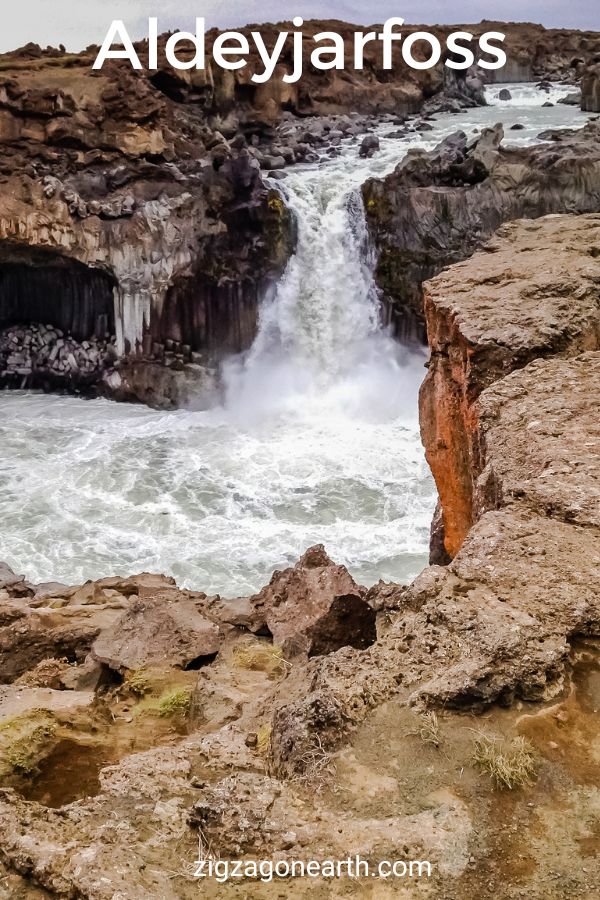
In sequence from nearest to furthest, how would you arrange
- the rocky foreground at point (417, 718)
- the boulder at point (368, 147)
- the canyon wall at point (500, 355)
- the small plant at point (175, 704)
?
the rocky foreground at point (417, 718), the canyon wall at point (500, 355), the small plant at point (175, 704), the boulder at point (368, 147)

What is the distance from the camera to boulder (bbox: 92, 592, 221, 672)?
6727mm

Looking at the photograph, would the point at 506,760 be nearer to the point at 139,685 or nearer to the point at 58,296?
the point at 139,685

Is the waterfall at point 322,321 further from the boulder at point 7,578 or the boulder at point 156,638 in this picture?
the boulder at point 156,638

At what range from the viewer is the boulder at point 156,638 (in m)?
6.73

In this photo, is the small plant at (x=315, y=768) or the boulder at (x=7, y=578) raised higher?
the small plant at (x=315, y=768)

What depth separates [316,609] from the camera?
7379 millimetres

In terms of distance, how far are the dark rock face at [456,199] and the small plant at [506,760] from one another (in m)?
17.6

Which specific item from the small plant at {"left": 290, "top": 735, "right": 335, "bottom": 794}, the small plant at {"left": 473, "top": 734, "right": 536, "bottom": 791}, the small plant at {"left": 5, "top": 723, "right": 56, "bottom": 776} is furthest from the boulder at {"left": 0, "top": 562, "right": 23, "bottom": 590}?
the small plant at {"left": 473, "top": 734, "right": 536, "bottom": 791}

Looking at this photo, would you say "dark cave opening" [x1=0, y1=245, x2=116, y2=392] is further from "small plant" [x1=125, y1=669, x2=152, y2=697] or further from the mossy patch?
the mossy patch

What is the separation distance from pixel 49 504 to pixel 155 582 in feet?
19.0

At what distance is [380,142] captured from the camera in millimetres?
27141

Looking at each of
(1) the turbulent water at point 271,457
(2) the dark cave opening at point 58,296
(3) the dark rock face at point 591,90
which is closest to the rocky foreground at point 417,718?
(1) the turbulent water at point 271,457

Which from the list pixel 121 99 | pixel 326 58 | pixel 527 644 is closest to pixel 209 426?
pixel 121 99

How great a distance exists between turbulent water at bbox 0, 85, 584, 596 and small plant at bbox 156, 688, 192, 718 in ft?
19.7
